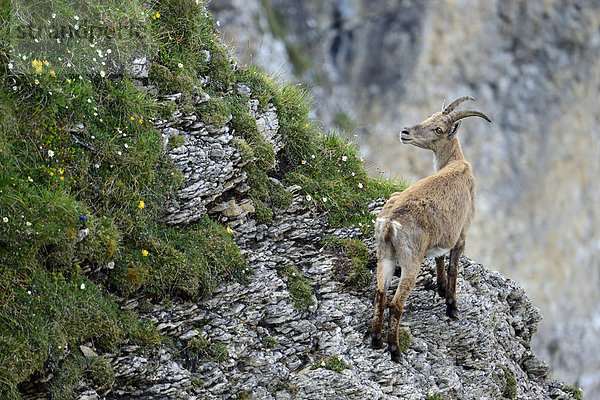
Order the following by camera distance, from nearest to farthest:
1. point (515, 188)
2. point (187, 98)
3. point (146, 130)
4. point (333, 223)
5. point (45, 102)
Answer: point (45, 102), point (146, 130), point (187, 98), point (333, 223), point (515, 188)

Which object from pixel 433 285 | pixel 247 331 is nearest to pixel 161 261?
pixel 247 331

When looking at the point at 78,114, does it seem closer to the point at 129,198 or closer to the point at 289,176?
the point at 129,198

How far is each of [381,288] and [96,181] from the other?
4.17 m

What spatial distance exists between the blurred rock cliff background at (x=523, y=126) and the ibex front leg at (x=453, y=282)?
41.0 meters

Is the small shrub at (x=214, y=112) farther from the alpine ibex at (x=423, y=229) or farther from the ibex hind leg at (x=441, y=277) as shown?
the ibex hind leg at (x=441, y=277)

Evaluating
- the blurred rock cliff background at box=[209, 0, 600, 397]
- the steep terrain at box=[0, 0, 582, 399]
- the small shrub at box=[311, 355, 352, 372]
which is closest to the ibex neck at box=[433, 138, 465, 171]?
the steep terrain at box=[0, 0, 582, 399]

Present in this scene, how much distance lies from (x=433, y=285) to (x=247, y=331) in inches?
148

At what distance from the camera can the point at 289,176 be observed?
1055 cm

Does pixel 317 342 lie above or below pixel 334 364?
above

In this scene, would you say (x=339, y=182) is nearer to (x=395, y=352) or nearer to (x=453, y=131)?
(x=453, y=131)

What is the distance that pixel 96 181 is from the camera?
312 inches

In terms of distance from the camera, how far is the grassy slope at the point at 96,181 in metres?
6.75

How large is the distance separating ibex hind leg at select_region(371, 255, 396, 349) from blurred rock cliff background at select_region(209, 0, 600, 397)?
4215 centimetres

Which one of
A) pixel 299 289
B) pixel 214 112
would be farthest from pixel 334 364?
pixel 214 112
